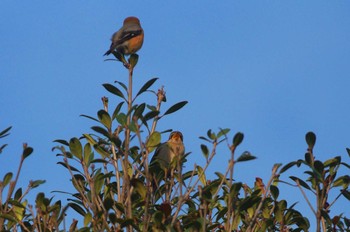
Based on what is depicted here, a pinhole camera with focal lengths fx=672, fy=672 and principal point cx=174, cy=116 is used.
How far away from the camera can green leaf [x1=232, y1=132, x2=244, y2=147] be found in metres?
3.96

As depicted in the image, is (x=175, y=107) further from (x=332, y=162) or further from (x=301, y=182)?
(x=332, y=162)

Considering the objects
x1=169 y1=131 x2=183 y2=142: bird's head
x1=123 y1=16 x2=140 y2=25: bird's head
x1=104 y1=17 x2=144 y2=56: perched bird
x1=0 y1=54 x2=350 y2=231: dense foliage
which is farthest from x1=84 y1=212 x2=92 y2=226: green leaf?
x1=123 y1=16 x2=140 y2=25: bird's head

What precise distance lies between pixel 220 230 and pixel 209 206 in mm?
196

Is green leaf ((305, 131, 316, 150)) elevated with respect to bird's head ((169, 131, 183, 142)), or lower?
lower

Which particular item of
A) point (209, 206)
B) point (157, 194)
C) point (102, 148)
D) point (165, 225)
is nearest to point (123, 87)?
point (102, 148)

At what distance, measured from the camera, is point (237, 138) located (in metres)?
3.96

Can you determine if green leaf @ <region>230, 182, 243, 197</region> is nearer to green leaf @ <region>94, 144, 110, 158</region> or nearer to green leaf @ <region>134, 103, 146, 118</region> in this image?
green leaf @ <region>134, 103, 146, 118</region>

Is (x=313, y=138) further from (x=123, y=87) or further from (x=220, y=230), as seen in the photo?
(x=123, y=87)

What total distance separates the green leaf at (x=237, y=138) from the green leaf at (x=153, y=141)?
1.03 meters

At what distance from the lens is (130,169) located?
5332mm

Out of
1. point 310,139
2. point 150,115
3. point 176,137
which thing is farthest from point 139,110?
point 176,137

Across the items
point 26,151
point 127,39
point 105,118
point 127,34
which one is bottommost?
point 26,151

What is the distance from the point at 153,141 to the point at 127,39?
6727mm

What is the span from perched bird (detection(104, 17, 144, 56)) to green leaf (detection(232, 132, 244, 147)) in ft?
23.1
